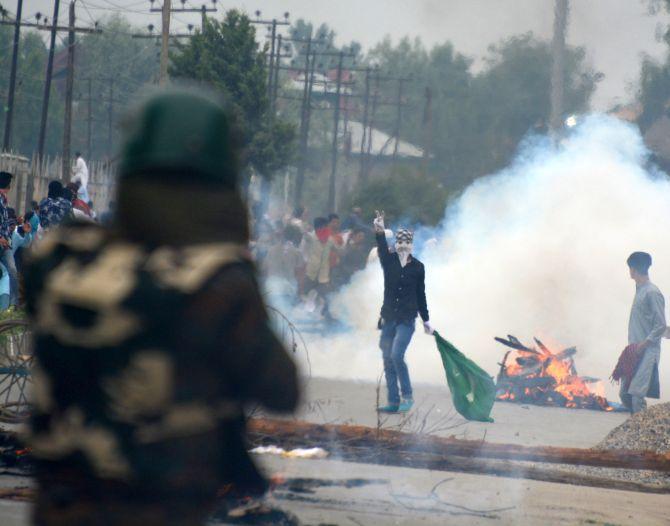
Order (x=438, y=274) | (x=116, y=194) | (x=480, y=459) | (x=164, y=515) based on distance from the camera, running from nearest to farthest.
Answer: (x=164, y=515) < (x=116, y=194) < (x=480, y=459) < (x=438, y=274)

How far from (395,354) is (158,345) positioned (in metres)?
8.47

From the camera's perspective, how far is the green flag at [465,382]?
999 centimetres

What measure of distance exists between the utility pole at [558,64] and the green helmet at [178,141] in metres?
22.2

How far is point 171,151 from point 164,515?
77 centimetres

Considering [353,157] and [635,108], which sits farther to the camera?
[353,157]

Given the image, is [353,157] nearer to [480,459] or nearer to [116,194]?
[480,459]

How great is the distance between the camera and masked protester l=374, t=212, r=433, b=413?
35.3 ft

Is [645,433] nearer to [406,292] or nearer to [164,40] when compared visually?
[406,292]

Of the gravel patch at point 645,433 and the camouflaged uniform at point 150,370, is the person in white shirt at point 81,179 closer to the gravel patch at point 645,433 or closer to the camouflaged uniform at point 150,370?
the gravel patch at point 645,433

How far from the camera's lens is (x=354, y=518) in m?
6.28

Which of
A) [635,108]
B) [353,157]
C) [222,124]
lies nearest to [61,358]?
[222,124]

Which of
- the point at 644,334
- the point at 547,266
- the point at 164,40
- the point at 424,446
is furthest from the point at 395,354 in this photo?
the point at 164,40

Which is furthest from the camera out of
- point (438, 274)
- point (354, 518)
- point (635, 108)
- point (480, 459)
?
point (635, 108)

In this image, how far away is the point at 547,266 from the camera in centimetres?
1697
